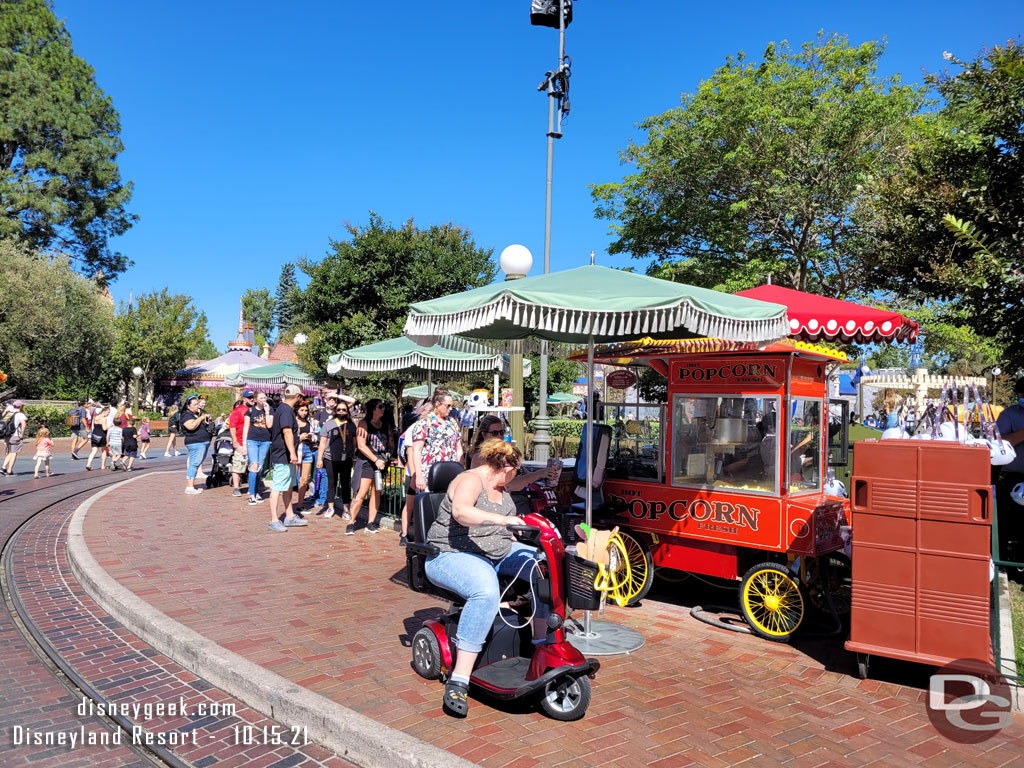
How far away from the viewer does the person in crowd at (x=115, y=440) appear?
17859 mm

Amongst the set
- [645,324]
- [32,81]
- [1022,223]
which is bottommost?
[645,324]

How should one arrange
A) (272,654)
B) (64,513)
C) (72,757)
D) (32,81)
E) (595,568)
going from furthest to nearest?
(32,81) < (64,513) < (272,654) < (595,568) < (72,757)

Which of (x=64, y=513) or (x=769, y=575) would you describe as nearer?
(x=769, y=575)

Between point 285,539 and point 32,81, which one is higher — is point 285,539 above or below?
below

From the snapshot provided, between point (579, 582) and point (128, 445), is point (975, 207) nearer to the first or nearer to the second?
point (579, 582)

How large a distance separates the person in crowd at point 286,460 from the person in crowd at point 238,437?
2.35 m

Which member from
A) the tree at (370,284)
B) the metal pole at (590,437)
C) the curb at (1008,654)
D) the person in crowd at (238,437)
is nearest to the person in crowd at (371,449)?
the person in crowd at (238,437)

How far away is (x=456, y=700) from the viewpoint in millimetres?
3803

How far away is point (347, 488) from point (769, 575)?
7.14 meters

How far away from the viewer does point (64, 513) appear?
35.4ft

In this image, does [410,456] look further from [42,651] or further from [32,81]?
[32,81]

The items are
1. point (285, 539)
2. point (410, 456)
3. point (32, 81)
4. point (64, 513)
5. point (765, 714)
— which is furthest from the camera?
point (32, 81)

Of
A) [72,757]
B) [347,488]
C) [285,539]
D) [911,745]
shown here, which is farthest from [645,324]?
[347,488]

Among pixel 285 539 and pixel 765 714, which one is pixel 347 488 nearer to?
pixel 285 539
